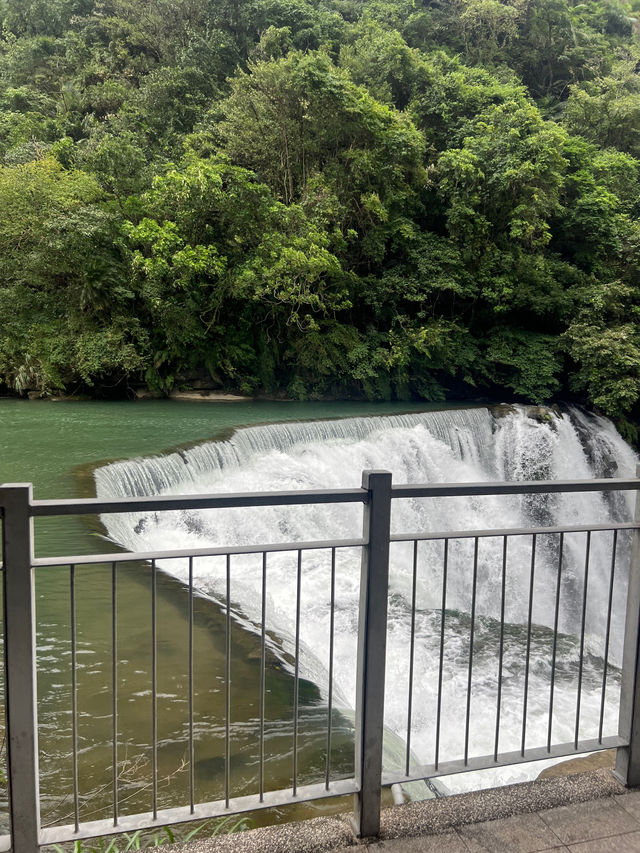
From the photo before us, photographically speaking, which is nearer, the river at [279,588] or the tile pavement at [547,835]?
the tile pavement at [547,835]

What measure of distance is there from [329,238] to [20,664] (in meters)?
17.2

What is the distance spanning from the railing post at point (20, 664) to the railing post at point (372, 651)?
0.97 metres

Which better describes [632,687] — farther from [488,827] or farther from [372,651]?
[372,651]

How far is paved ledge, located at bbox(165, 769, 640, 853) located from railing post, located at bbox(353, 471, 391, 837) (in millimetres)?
113

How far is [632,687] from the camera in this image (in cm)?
251

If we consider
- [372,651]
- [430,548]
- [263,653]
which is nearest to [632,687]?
[372,651]

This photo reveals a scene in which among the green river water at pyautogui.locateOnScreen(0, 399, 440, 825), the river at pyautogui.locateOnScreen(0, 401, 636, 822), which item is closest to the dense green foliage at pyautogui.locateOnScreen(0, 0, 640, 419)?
the river at pyautogui.locateOnScreen(0, 401, 636, 822)

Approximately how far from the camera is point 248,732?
3943mm

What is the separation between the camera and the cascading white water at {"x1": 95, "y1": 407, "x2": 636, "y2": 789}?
5.48 meters

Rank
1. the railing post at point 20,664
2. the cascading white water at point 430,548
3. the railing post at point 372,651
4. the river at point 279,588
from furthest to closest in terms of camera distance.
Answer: the cascading white water at point 430,548, the river at point 279,588, the railing post at point 372,651, the railing post at point 20,664

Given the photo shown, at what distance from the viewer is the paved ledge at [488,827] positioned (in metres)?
2.14

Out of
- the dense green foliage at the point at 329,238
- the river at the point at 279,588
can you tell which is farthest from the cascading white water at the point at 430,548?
the dense green foliage at the point at 329,238

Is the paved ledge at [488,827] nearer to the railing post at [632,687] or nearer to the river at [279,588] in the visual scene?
the railing post at [632,687]

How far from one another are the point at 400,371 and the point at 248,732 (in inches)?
626
